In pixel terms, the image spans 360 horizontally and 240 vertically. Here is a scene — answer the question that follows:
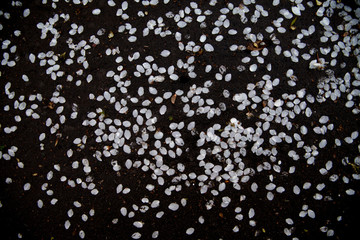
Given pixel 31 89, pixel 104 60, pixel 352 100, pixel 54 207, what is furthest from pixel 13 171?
pixel 352 100

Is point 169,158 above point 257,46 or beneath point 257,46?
beneath

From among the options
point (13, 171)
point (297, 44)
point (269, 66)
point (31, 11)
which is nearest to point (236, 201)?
point (269, 66)

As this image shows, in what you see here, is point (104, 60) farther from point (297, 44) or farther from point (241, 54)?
point (297, 44)

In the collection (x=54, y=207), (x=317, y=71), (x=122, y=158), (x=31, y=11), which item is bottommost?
(x=54, y=207)

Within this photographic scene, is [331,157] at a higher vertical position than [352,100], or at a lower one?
lower

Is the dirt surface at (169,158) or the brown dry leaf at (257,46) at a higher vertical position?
the brown dry leaf at (257,46)

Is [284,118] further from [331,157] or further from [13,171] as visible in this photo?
[13,171]

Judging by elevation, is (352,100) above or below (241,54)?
below

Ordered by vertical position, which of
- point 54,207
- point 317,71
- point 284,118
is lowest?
point 54,207

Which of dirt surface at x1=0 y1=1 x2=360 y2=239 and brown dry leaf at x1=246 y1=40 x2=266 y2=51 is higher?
brown dry leaf at x1=246 y1=40 x2=266 y2=51
